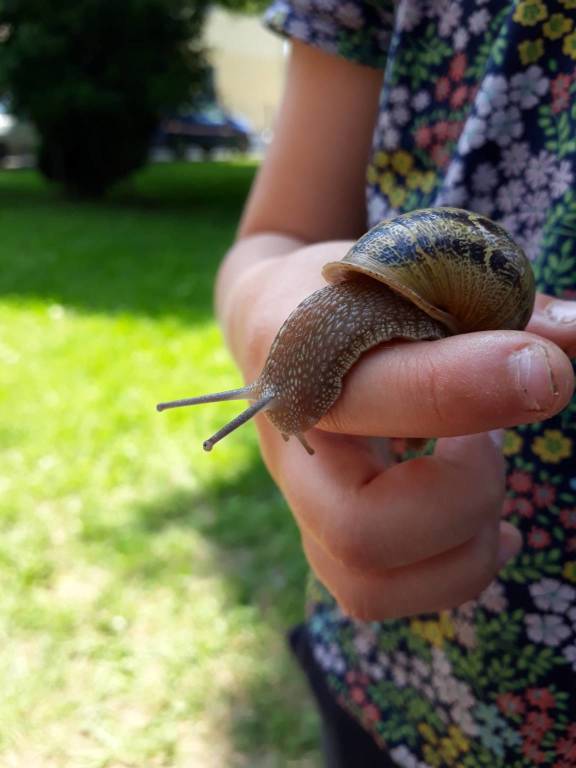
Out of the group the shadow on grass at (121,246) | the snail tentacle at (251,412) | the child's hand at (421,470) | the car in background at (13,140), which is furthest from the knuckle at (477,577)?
the car in background at (13,140)

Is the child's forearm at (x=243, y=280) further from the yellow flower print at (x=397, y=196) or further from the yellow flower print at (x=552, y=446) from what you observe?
the yellow flower print at (x=552, y=446)

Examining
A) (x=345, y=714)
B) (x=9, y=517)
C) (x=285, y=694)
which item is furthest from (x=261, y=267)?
(x=9, y=517)

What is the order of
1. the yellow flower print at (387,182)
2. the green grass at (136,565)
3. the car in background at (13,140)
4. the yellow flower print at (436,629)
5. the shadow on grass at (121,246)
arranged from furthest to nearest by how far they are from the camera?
the car in background at (13,140) < the shadow on grass at (121,246) < the green grass at (136,565) < the yellow flower print at (387,182) < the yellow flower print at (436,629)

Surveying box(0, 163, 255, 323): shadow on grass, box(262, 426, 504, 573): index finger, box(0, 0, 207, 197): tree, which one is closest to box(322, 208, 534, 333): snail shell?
box(262, 426, 504, 573): index finger

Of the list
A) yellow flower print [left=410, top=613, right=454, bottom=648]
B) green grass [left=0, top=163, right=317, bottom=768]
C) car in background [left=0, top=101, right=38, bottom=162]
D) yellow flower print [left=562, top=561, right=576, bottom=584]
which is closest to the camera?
yellow flower print [left=562, top=561, right=576, bottom=584]

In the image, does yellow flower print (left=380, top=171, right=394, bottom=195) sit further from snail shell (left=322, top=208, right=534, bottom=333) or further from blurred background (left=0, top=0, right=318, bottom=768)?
blurred background (left=0, top=0, right=318, bottom=768)

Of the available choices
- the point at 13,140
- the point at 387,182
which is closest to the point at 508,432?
the point at 387,182
